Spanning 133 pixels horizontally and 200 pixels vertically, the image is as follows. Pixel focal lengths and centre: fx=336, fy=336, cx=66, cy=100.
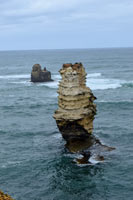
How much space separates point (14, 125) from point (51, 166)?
17971 millimetres

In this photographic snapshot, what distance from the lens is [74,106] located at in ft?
131

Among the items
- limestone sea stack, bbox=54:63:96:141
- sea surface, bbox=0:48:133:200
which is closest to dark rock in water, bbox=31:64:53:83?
sea surface, bbox=0:48:133:200

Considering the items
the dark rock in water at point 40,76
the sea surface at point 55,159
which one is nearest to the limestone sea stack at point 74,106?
the sea surface at point 55,159

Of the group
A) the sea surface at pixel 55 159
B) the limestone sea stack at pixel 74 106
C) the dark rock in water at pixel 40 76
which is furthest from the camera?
the dark rock in water at pixel 40 76

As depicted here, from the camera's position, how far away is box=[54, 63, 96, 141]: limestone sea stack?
39781mm

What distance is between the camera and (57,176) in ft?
117

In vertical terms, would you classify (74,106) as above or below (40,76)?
above

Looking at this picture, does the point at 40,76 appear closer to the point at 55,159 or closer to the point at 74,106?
the point at 74,106

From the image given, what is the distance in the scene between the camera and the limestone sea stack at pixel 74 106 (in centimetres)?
3978

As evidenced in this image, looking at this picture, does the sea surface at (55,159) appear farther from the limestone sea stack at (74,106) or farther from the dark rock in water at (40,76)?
the dark rock in water at (40,76)

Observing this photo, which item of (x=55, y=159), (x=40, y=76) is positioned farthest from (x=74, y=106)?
(x=40, y=76)

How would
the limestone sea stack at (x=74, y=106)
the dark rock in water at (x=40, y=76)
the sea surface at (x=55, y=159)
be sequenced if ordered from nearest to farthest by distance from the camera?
the sea surface at (x=55, y=159) < the limestone sea stack at (x=74, y=106) < the dark rock in water at (x=40, y=76)

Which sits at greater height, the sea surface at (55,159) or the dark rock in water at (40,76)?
the dark rock in water at (40,76)

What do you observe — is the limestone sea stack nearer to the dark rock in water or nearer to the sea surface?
the sea surface
